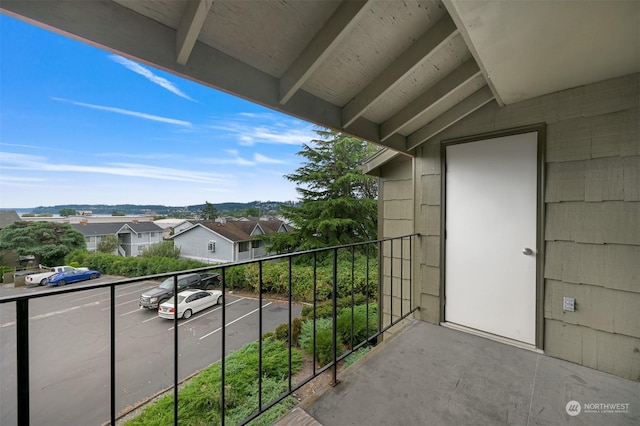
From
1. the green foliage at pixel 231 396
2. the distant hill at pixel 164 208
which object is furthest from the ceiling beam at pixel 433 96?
the distant hill at pixel 164 208

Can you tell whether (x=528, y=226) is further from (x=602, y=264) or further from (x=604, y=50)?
(x=604, y=50)

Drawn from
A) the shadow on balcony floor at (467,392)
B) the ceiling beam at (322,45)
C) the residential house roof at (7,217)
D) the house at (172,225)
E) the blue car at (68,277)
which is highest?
the ceiling beam at (322,45)

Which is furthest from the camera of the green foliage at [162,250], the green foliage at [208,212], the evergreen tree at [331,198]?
the green foliage at [208,212]

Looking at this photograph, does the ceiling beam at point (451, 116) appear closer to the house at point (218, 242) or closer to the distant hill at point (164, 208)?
the distant hill at point (164, 208)

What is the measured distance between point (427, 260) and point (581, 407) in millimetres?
1347

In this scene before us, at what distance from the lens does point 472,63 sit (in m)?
1.77

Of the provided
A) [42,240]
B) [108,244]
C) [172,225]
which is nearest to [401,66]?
[42,240]

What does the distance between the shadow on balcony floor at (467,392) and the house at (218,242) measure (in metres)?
12.1

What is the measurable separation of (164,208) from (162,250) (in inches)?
129

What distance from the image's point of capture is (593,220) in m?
1.86

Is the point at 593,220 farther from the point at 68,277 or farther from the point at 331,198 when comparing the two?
the point at 331,198

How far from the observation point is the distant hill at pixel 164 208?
1055 cm

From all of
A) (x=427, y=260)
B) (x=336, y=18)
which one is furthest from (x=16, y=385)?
(x=427, y=260)

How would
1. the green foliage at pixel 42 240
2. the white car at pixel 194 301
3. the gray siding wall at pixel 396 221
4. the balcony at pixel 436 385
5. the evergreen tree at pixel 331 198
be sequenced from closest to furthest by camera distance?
the balcony at pixel 436 385 < the gray siding wall at pixel 396 221 < the green foliage at pixel 42 240 < the white car at pixel 194 301 < the evergreen tree at pixel 331 198
